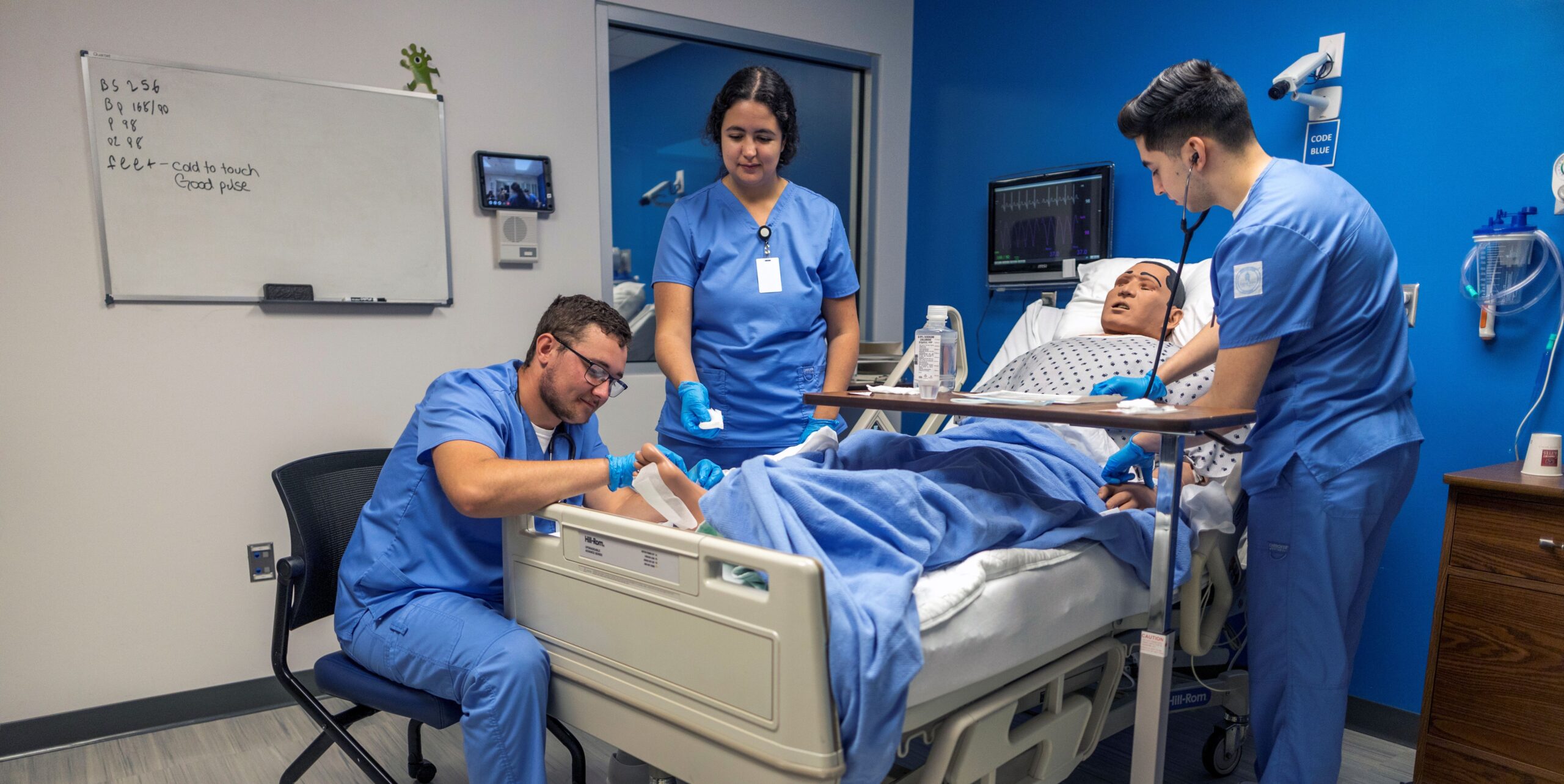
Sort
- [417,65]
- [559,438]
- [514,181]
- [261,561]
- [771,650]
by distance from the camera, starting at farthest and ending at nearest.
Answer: [514,181] → [417,65] → [261,561] → [559,438] → [771,650]

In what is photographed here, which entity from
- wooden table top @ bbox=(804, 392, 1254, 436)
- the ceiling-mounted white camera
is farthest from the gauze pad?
the ceiling-mounted white camera

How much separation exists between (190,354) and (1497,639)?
3103mm

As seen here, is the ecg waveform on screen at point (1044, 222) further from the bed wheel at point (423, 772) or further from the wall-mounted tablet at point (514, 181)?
the bed wheel at point (423, 772)

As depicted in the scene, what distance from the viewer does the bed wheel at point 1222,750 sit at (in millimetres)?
2043

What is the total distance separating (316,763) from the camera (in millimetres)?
2146

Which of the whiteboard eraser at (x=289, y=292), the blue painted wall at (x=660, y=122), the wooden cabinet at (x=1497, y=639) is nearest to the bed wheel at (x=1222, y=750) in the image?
the wooden cabinet at (x=1497, y=639)

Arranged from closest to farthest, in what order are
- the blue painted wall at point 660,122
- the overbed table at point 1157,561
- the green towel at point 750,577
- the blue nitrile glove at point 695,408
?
the green towel at point 750,577 < the overbed table at point 1157,561 < the blue nitrile glove at point 695,408 < the blue painted wall at point 660,122

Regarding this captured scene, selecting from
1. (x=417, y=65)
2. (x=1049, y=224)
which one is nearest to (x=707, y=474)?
(x=417, y=65)

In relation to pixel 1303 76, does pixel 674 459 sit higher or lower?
lower

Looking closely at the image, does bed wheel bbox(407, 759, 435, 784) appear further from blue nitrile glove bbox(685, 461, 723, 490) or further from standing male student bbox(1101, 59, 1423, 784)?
standing male student bbox(1101, 59, 1423, 784)

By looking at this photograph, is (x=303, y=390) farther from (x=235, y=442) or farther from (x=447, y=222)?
(x=447, y=222)

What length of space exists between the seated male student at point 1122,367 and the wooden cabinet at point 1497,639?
1.54ft

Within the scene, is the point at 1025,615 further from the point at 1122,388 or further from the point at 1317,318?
the point at 1317,318

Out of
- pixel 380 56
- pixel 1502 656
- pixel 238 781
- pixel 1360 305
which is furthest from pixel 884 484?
pixel 380 56
